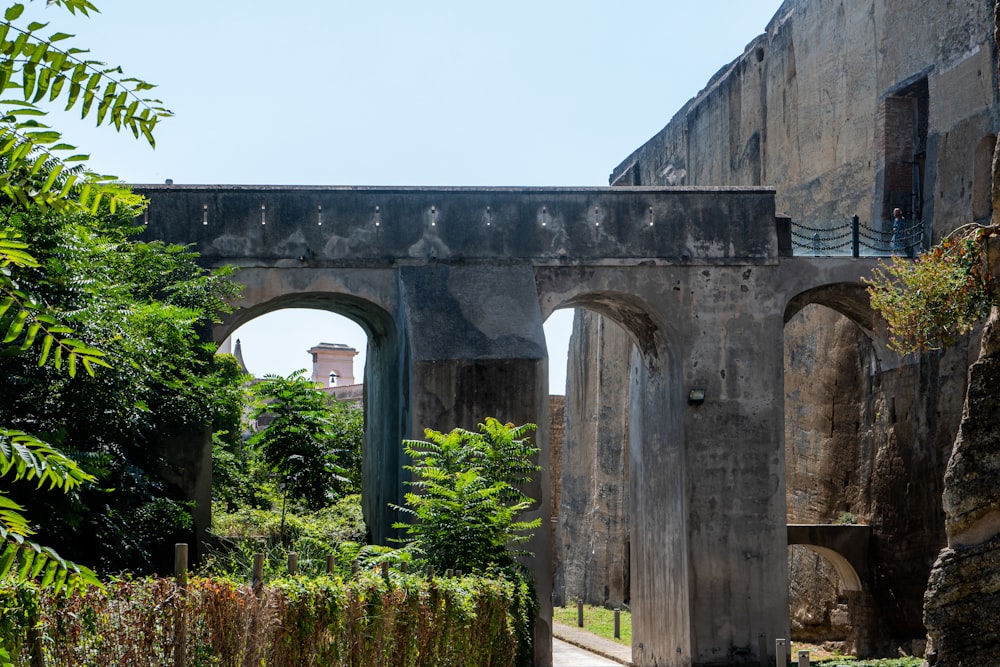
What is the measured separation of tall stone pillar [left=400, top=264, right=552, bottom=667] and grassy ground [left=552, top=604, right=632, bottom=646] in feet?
25.3

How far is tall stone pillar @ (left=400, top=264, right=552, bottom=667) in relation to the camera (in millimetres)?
16938

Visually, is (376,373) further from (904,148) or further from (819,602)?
(904,148)

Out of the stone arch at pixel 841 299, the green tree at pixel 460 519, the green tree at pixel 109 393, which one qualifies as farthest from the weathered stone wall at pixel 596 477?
the green tree at pixel 460 519

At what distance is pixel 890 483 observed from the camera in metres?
20.8

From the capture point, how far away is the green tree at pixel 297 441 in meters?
19.6

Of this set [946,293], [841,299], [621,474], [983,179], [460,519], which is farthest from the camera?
[621,474]

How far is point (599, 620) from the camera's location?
2838 centimetres

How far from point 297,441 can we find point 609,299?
529 centimetres

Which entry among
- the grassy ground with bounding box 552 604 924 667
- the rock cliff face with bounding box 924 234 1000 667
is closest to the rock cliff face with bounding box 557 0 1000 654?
the grassy ground with bounding box 552 604 924 667

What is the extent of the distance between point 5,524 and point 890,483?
2027cm

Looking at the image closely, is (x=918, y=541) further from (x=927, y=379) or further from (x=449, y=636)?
(x=449, y=636)

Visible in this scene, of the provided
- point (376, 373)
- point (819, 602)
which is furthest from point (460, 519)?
point (819, 602)

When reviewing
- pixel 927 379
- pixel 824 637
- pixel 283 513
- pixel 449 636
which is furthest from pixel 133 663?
pixel 824 637

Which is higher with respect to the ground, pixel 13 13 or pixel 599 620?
pixel 13 13
